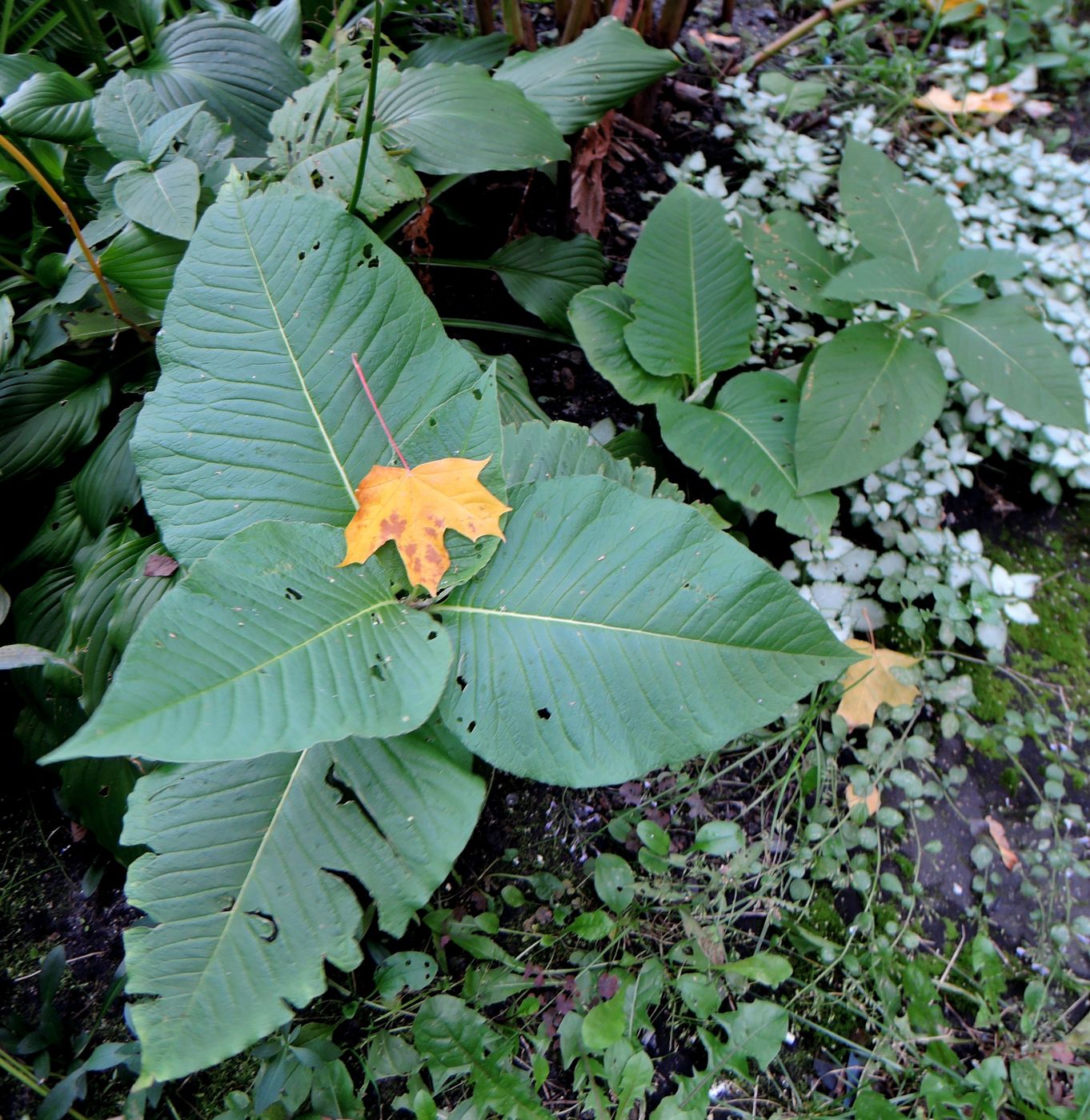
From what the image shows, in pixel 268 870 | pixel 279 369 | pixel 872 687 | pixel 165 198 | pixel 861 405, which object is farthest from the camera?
pixel 872 687

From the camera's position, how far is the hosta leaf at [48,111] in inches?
58.6

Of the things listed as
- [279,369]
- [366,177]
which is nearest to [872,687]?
[279,369]

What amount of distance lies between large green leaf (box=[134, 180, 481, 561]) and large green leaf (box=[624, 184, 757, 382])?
0.64m

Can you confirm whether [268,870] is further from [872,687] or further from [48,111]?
[48,111]

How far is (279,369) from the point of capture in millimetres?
1191

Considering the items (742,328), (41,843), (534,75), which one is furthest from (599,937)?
(534,75)

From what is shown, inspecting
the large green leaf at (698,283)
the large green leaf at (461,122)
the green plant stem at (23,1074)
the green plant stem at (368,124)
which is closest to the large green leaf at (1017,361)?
the large green leaf at (698,283)

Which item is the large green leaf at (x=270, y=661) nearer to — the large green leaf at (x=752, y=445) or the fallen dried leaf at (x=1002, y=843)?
the large green leaf at (x=752, y=445)

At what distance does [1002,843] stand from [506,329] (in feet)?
5.01

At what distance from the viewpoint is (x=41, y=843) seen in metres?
1.49

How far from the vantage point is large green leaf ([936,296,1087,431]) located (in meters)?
1.53

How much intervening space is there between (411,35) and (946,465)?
182 cm

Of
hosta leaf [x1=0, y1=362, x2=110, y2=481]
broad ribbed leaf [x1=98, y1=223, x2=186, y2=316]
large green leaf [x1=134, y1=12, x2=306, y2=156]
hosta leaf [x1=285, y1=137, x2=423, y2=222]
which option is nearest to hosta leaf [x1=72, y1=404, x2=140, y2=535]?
hosta leaf [x1=0, y1=362, x2=110, y2=481]

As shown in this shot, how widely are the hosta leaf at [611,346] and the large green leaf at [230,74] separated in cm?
79
